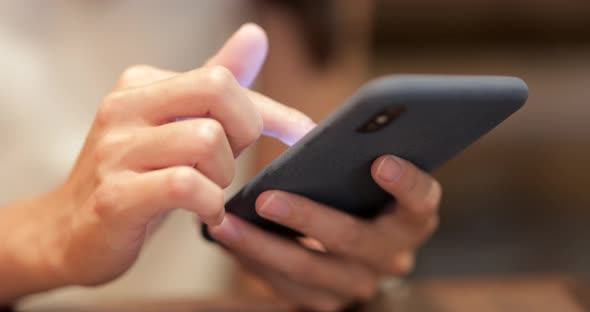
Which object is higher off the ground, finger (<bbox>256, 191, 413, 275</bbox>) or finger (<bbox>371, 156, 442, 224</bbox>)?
finger (<bbox>371, 156, 442, 224</bbox>)

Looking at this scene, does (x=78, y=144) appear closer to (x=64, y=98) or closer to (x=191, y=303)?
(x=64, y=98)

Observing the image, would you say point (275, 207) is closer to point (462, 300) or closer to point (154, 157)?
point (154, 157)

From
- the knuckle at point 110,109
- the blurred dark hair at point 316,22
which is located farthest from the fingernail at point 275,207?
the blurred dark hair at point 316,22

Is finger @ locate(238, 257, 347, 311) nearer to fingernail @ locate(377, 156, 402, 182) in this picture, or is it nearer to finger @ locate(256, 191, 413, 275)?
finger @ locate(256, 191, 413, 275)

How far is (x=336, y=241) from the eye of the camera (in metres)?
0.38

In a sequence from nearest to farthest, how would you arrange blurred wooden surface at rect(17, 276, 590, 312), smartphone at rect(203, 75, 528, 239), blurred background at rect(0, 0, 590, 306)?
1. smartphone at rect(203, 75, 528, 239)
2. blurred wooden surface at rect(17, 276, 590, 312)
3. blurred background at rect(0, 0, 590, 306)

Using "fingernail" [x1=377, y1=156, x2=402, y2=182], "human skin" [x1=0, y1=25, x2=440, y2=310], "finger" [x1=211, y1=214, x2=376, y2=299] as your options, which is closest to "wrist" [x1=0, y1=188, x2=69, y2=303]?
"human skin" [x1=0, y1=25, x2=440, y2=310]

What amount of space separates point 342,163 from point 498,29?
1608 mm

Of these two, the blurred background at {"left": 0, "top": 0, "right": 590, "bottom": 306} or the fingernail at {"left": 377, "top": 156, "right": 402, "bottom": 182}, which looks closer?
the fingernail at {"left": 377, "top": 156, "right": 402, "bottom": 182}

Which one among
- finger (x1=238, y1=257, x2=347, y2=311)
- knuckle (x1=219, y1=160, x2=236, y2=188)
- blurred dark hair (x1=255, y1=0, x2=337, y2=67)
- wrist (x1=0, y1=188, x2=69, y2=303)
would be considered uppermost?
blurred dark hair (x1=255, y1=0, x2=337, y2=67)

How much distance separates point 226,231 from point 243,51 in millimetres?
121

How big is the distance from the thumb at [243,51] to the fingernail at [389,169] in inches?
4.4

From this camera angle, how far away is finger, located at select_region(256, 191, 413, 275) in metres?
0.33

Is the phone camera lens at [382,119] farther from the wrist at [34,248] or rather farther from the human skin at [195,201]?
the wrist at [34,248]
